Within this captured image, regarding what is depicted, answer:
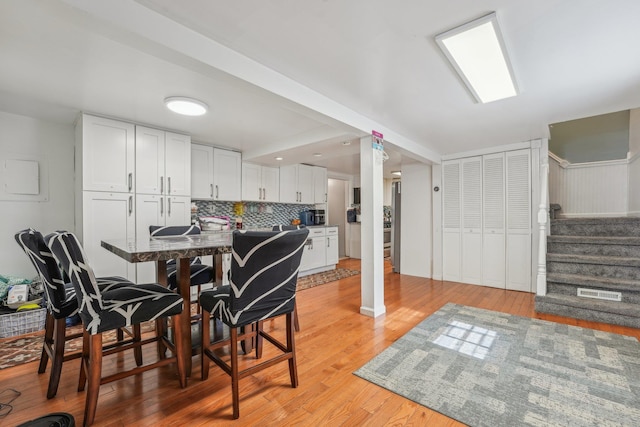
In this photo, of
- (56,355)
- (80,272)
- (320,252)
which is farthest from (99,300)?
(320,252)

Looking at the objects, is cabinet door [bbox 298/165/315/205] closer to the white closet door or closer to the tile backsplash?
the tile backsplash

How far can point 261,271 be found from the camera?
61.8 inches

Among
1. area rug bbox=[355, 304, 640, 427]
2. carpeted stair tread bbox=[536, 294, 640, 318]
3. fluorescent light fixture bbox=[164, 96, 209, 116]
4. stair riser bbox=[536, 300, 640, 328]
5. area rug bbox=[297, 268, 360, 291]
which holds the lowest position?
area rug bbox=[297, 268, 360, 291]

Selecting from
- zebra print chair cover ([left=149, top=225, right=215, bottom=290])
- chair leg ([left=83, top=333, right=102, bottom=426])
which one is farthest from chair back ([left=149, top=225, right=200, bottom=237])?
chair leg ([left=83, top=333, right=102, bottom=426])

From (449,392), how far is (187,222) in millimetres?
3431

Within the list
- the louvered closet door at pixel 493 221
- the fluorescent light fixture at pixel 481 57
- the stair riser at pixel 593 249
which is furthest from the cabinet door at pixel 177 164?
the stair riser at pixel 593 249

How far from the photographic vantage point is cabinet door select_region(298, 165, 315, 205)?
5645 millimetres

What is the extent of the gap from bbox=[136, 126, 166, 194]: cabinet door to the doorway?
177 inches

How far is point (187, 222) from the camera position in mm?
3721

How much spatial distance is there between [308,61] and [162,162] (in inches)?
98.3

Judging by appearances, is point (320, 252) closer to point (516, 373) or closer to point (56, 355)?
point (516, 373)

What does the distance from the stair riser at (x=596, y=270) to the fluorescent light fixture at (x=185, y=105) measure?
452 cm

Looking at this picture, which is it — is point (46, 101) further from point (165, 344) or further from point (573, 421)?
point (573, 421)

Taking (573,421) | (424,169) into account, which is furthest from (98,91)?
(424,169)
